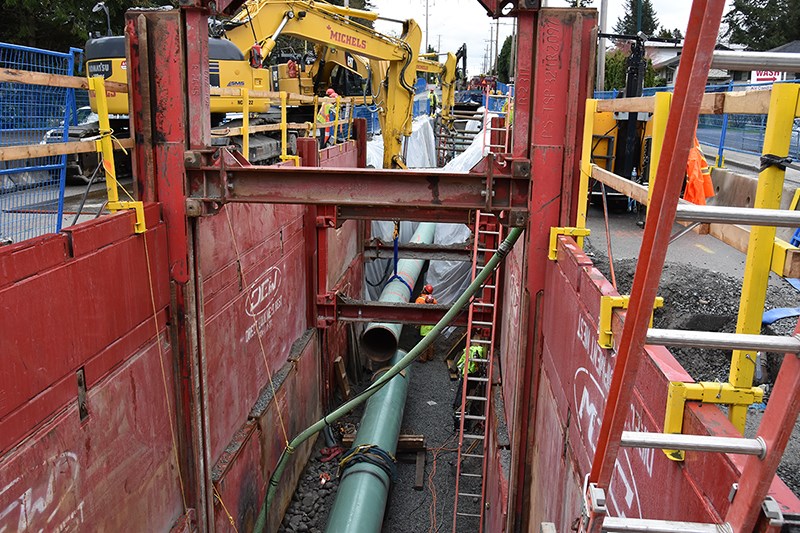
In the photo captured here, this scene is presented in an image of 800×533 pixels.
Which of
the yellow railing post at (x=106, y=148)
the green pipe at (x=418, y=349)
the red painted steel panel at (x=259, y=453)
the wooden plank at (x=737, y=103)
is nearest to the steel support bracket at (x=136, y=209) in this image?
the yellow railing post at (x=106, y=148)

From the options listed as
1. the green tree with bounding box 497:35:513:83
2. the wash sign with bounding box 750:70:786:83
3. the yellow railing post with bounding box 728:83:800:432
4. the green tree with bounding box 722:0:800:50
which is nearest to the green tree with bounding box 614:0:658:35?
the green tree with bounding box 497:35:513:83

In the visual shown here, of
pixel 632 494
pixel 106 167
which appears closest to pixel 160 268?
pixel 106 167

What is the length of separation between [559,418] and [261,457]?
4.26 meters

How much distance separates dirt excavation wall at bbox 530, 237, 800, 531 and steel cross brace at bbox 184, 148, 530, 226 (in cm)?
68

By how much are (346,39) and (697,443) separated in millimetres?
12545

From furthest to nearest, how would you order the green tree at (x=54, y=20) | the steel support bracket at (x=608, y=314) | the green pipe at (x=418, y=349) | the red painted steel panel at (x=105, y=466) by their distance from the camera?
the green tree at (x=54, y=20) → the green pipe at (x=418, y=349) → the red painted steel panel at (x=105, y=466) → the steel support bracket at (x=608, y=314)

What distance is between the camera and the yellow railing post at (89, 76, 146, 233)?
475 cm

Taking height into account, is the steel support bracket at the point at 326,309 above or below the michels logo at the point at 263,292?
below

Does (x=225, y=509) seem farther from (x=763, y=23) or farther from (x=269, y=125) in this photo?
(x=763, y=23)

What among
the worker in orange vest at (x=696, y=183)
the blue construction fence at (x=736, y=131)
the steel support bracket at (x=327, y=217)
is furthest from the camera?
the blue construction fence at (x=736, y=131)

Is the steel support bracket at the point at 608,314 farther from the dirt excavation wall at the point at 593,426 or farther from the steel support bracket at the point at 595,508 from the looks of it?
the steel support bracket at the point at 595,508

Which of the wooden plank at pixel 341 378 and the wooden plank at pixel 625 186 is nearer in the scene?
the wooden plank at pixel 625 186

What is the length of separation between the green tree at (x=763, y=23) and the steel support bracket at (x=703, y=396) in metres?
50.8

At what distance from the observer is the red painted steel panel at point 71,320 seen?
3.53 metres
